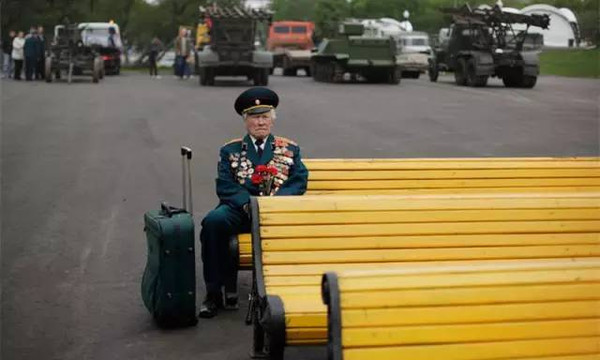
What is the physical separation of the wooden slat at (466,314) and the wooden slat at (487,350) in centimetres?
8

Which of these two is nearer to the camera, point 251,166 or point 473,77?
point 251,166

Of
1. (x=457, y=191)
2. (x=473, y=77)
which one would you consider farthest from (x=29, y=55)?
(x=457, y=191)

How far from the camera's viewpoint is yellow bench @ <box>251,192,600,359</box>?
646 centimetres

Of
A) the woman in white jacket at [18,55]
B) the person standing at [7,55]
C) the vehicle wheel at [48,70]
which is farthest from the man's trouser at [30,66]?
the vehicle wheel at [48,70]

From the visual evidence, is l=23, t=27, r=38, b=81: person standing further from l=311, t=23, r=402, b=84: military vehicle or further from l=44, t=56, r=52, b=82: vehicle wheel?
l=311, t=23, r=402, b=84: military vehicle

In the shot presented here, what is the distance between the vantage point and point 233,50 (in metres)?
37.3

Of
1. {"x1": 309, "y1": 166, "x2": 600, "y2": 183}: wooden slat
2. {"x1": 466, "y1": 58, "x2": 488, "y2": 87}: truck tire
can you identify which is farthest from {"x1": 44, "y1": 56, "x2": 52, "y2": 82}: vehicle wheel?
{"x1": 309, "y1": 166, "x2": 600, "y2": 183}: wooden slat

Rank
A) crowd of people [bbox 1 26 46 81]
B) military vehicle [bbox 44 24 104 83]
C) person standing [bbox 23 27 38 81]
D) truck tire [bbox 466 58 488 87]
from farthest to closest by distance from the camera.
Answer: crowd of people [bbox 1 26 46 81] → person standing [bbox 23 27 38 81] → military vehicle [bbox 44 24 104 83] → truck tire [bbox 466 58 488 87]

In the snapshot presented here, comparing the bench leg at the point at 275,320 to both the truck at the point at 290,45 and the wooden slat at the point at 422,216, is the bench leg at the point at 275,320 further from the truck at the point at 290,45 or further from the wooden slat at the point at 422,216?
the truck at the point at 290,45

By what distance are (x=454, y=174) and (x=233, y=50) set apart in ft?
96.6

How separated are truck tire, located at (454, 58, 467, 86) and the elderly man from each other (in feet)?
103

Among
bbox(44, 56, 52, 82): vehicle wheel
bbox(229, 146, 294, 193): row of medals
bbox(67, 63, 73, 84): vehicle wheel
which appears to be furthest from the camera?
bbox(44, 56, 52, 82): vehicle wheel

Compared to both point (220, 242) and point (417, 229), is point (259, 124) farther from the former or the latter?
point (417, 229)

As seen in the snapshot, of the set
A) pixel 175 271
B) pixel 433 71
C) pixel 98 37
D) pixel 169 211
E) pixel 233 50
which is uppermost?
pixel 169 211
